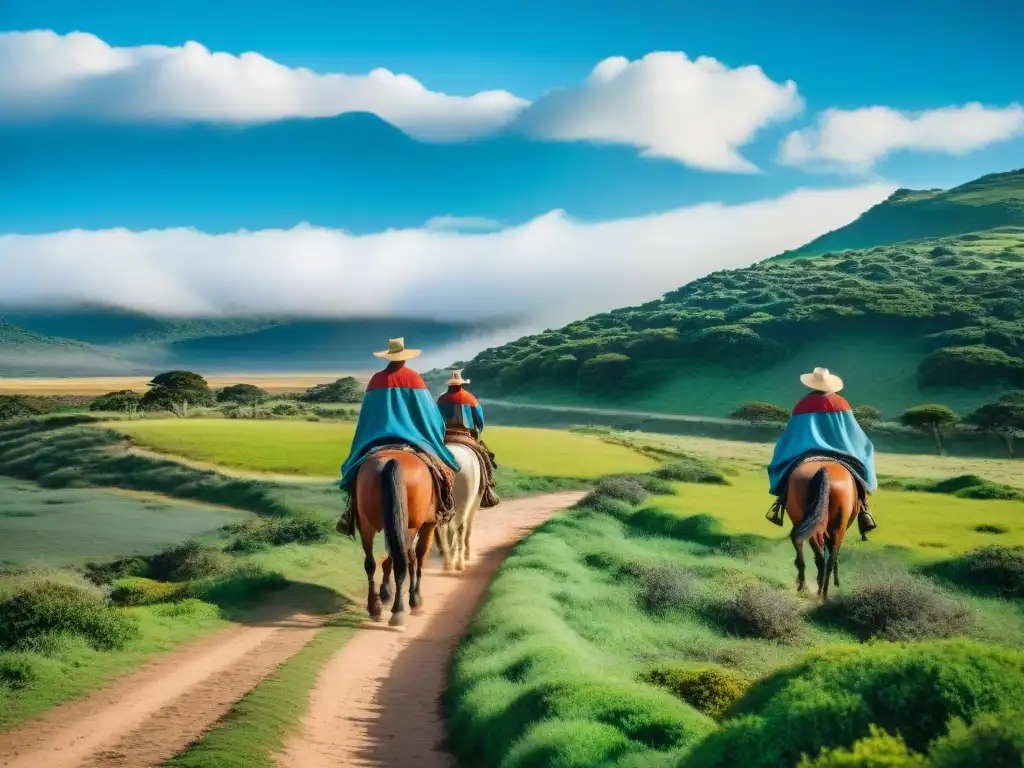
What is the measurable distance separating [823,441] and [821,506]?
1.83m

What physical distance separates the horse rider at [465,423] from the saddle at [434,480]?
14.7 feet

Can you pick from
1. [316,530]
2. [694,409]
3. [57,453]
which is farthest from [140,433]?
[694,409]

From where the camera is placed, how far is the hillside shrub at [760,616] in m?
14.3

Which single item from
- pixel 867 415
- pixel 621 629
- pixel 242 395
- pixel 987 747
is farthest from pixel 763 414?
pixel 987 747

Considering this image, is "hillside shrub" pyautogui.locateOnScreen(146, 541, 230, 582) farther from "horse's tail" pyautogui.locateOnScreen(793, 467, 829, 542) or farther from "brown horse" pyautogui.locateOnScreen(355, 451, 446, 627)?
"horse's tail" pyautogui.locateOnScreen(793, 467, 829, 542)

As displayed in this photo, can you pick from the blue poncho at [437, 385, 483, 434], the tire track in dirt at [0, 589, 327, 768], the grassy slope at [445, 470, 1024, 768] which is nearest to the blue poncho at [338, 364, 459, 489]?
the grassy slope at [445, 470, 1024, 768]

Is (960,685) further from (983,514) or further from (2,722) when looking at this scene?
(983,514)

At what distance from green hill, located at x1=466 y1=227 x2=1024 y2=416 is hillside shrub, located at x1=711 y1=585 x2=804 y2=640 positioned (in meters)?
73.1

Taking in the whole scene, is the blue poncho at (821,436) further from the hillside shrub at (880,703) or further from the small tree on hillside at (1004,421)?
the small tree on hillside at (1004,421)

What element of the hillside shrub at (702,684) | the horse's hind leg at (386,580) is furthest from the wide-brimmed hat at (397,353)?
the hillside shrub at (702,684)

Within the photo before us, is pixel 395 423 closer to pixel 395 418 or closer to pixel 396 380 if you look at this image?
pixel 395 418

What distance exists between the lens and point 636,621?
573 inches

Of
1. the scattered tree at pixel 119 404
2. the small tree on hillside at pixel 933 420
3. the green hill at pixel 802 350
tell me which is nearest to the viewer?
the small tree on hillside at pixel 933 420

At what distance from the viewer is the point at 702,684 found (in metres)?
9.95
